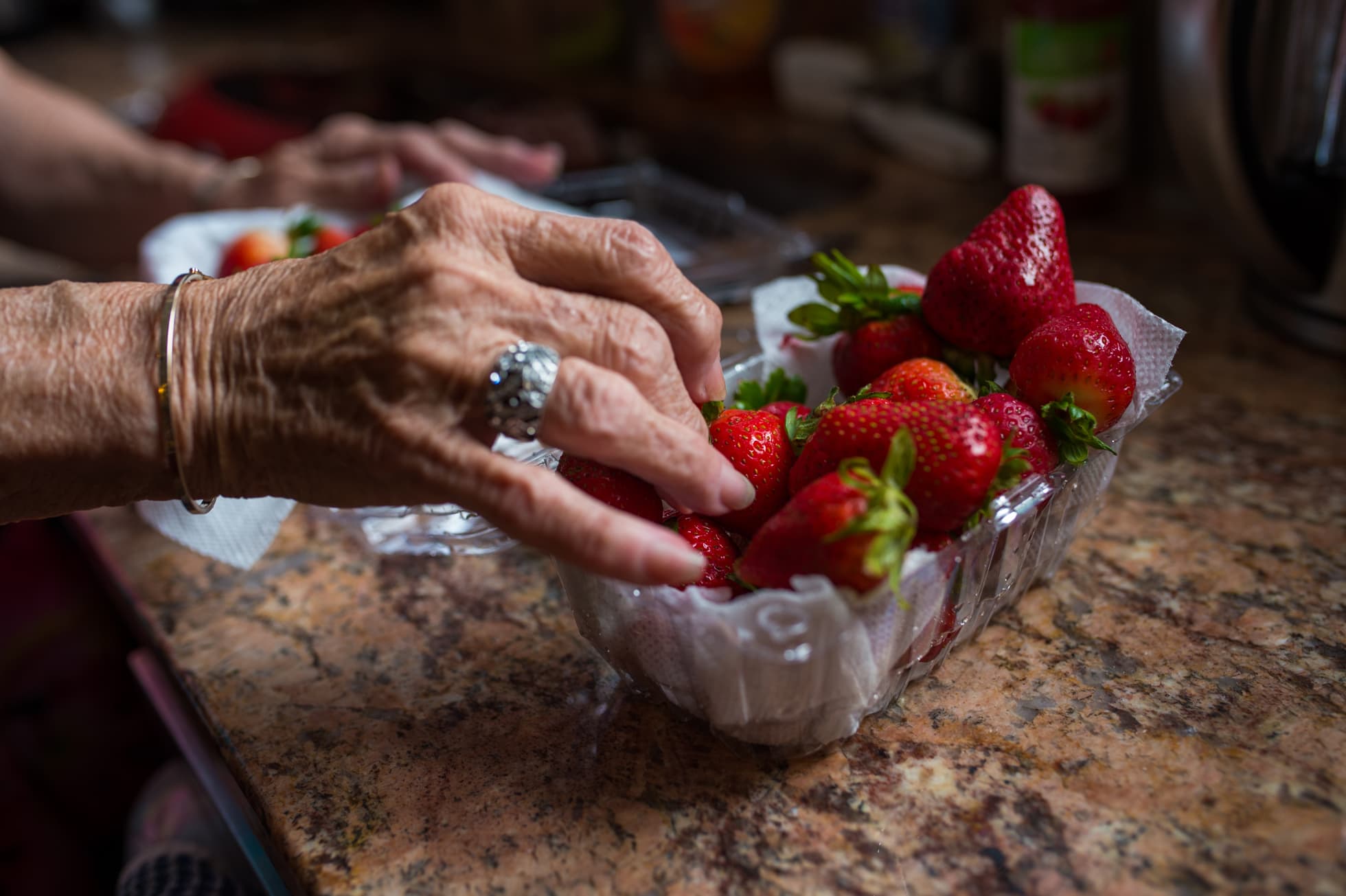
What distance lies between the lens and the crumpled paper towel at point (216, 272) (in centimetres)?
83

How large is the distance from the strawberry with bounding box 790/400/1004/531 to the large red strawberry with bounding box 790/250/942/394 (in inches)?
4.9

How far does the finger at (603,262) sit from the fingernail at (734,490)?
105 mm

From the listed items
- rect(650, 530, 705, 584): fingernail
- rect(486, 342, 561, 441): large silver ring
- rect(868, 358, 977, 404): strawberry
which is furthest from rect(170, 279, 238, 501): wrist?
rect(868, 358, 977, 404): strawberry

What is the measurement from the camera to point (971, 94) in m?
1.57

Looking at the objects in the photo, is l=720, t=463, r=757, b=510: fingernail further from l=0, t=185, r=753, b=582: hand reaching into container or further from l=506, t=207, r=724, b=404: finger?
l=506, t=207, r=724, b=404: finger

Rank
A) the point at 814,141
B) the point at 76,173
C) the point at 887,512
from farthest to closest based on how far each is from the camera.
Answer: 1. the point at 814,141
2. the point at 76,173
3. the point at 887,512

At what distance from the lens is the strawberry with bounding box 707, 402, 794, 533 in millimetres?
643

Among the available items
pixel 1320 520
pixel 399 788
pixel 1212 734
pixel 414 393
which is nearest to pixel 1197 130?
pixel 1320 520

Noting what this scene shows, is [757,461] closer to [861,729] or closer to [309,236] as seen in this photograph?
[861,729]

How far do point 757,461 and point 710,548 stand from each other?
0.22 ft

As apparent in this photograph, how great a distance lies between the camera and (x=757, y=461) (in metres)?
0.64

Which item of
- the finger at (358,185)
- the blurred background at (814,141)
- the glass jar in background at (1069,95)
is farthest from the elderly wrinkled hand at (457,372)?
the glass jar in background at (1069,95)

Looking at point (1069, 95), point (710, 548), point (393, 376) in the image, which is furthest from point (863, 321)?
point (1069, 95)

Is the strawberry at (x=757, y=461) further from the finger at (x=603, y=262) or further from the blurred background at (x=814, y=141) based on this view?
the blurred background at (x=814, y=141)
